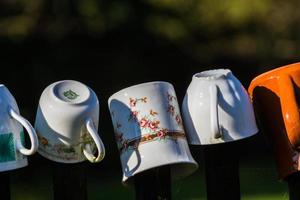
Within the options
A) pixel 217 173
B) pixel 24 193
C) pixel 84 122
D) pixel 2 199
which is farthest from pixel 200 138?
pixel 24 193

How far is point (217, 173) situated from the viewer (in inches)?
64.2

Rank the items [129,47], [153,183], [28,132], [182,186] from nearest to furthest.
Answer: [28,132]
[153,183]
[182,186]
[129,47]

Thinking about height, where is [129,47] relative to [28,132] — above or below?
above

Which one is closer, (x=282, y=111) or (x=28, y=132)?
(x=28, y=132)

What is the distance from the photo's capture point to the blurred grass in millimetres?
3275

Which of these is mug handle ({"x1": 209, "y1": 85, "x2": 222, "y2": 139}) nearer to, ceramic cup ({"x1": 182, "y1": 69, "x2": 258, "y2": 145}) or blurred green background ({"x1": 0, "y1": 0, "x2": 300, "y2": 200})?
ceramic cup ({"x1": 182, "y1": 69, "x2": 258, "y2": 145})

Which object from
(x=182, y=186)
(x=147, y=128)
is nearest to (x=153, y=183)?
(x=147, y=128)

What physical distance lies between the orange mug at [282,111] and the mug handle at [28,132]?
0.45 meters

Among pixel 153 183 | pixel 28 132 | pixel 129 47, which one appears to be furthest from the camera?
pixel 129 47

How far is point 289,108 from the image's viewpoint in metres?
1.58

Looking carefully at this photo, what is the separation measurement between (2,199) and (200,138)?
38cm

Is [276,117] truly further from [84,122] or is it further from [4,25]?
[4,25]

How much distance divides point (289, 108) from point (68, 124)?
41 cm

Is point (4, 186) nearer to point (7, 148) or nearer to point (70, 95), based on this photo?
point (7, 148)
